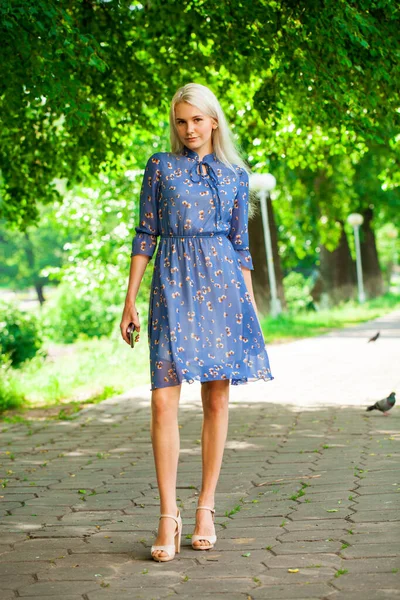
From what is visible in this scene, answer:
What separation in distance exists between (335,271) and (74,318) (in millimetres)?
9261

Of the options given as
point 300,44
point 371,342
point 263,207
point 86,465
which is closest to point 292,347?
point 371,342

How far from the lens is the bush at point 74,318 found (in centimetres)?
3547

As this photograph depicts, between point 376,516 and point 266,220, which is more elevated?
point 266,220

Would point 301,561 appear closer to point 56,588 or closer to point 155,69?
point 56,588

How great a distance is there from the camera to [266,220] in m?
23.1

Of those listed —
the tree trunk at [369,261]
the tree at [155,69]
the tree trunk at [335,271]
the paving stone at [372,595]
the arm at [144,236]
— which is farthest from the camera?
the tree trunk at [369,261]

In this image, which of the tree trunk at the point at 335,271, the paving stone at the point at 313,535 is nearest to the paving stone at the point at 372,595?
the paving stone at the point at 313,535

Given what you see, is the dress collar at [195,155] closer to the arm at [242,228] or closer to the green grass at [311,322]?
the arm at [242,228]

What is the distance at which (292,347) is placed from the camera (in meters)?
18.1

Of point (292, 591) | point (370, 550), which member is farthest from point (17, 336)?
point (292, 591)

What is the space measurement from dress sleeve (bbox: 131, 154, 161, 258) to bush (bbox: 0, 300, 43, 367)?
13.8 m

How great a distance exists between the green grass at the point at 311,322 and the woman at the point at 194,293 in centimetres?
1479

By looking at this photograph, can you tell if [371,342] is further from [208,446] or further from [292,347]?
[208,446]

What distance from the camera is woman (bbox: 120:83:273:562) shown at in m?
4.56
